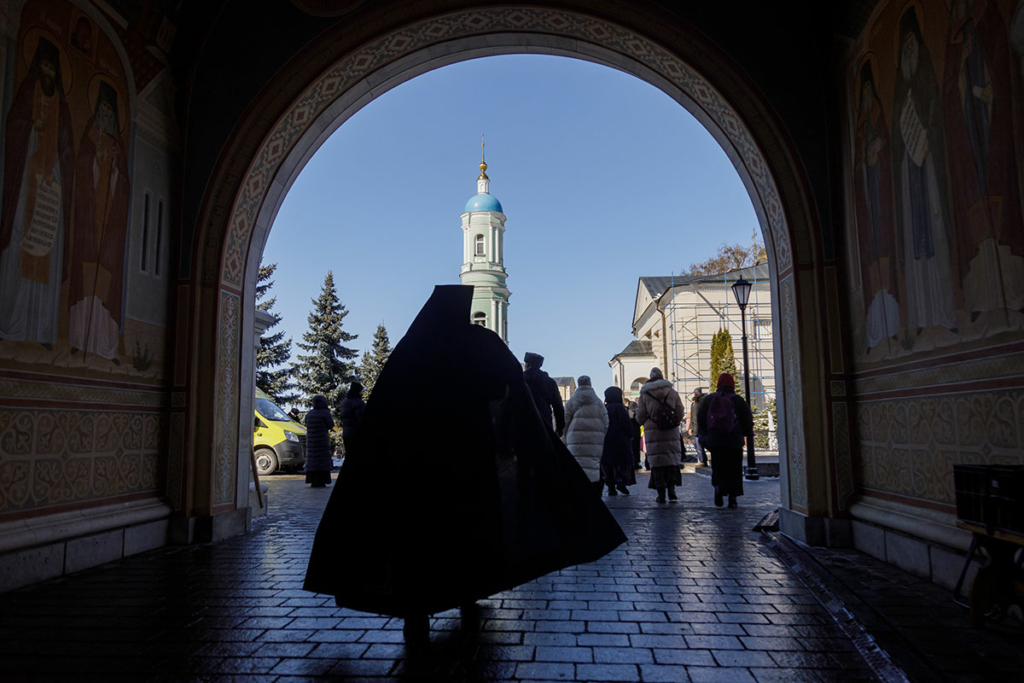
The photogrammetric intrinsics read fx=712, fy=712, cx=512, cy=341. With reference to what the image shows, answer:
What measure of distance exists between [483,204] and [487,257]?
12.6 ft

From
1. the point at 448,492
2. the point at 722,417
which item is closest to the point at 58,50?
the point at 448,492

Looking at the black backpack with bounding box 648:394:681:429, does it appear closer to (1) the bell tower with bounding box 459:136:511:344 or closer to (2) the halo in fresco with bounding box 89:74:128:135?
(2) the halo in fresco with bounding box 89:74:128:135

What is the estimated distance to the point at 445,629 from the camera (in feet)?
13.1

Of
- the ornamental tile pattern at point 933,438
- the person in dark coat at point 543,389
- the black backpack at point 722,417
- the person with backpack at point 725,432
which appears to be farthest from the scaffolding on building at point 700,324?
the ornamental tile pattern at point 933,438

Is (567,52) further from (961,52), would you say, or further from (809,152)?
(961,52)

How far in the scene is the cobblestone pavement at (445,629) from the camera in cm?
325

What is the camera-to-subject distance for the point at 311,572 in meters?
3.60

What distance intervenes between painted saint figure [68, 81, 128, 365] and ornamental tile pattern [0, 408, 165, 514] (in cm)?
61

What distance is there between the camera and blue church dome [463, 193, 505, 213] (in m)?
49.9

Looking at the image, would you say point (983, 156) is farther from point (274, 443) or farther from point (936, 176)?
point (274, 443)

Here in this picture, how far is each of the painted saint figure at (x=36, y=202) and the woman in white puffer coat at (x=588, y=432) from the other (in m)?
5.94

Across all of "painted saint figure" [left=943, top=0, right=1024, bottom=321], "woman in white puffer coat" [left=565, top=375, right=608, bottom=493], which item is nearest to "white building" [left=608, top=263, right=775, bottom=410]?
"woman in white puffer coat" [left=565, top=375, right=608, bottom=493]

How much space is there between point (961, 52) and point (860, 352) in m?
2.71

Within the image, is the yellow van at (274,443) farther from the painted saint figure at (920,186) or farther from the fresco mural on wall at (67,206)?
the painted saint figure at (920,186)
